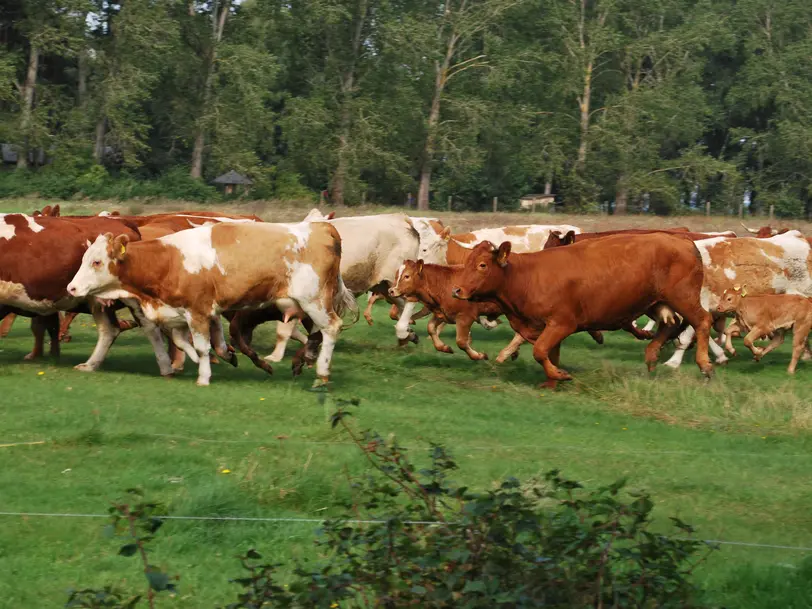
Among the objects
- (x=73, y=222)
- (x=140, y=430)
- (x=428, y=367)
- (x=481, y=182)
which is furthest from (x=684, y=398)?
(x=481, y=182)

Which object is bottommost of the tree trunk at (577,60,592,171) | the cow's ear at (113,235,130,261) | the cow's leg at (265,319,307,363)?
the cow's leg at (265,319,307,363)

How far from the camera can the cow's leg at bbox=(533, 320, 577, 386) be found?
15.8 metres

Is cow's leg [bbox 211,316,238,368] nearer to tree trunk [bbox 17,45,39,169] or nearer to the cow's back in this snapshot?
the cow's back

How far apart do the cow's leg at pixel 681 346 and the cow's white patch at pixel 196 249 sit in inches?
277

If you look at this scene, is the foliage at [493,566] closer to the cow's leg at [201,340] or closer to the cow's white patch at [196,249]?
the cow's leg at [201,340]

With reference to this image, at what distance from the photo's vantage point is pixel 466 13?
68125 mm

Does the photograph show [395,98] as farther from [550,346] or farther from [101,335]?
[101,335]

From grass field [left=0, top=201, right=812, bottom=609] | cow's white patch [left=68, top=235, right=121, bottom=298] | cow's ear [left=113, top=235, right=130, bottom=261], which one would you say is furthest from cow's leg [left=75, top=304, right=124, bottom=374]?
cow's ear [left=113, top=235, right=130, bottom=261]

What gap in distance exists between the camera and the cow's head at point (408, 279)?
18.2m

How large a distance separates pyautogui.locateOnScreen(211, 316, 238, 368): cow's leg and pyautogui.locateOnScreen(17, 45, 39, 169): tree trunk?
47335 mm

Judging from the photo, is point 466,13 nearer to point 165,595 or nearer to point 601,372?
point 601,372

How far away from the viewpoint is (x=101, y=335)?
16016mm

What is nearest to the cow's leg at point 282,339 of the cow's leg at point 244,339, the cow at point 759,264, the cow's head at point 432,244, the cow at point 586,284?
the cow's leg at point 244,339

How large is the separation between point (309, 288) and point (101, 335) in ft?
9.15
